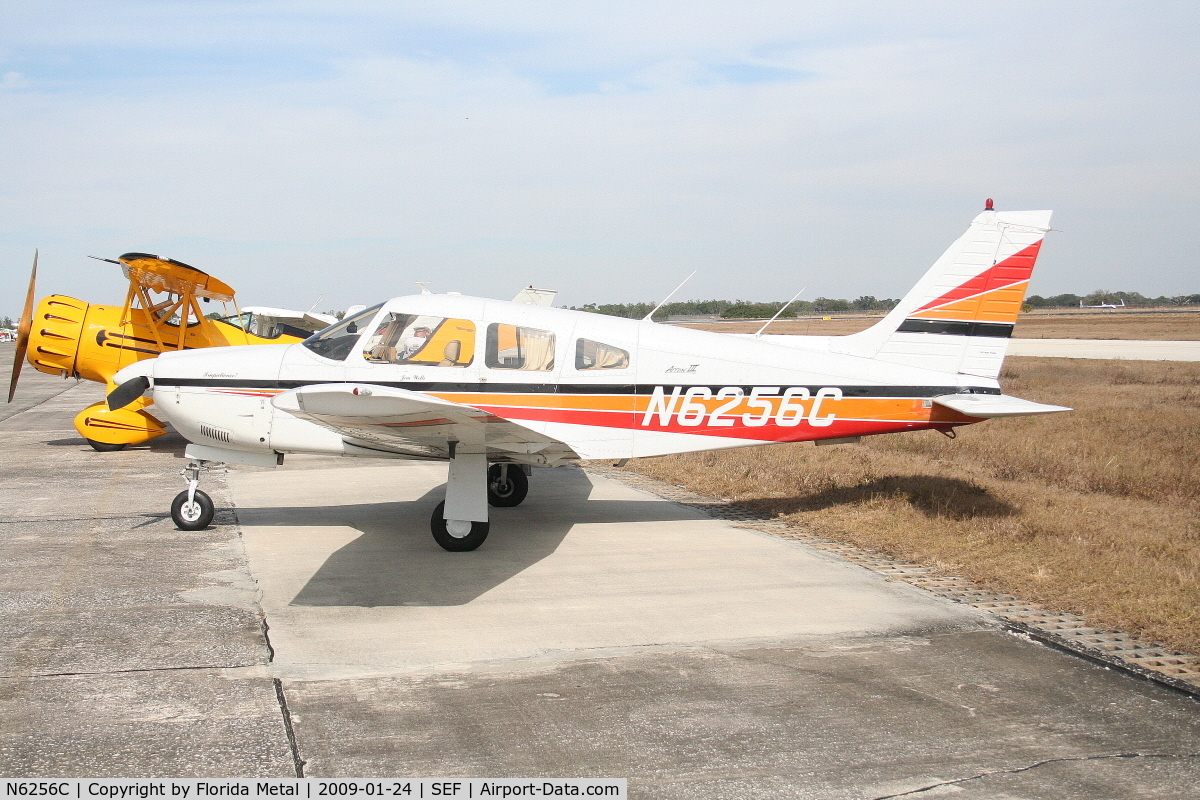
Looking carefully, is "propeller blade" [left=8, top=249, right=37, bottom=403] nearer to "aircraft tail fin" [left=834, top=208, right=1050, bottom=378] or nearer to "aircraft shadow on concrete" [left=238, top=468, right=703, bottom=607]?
"aircraft shadow on concrete" [left=238, top=468, right=703, bottom=607]

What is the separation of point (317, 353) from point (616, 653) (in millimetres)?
4116

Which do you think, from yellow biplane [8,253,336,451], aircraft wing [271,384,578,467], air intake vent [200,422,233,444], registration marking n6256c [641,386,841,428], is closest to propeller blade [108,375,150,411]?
air intake vent [200,422,233,444]

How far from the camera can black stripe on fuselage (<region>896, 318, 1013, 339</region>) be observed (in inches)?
327

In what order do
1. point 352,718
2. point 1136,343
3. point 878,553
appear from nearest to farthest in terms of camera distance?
point 352,718
point 878,553
point 1136,343

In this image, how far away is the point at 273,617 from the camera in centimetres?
574

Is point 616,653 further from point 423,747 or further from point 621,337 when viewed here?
point 621,337

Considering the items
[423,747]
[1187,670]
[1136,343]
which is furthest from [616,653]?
[1136,343]

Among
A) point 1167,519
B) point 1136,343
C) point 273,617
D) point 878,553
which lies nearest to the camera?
point 273,617

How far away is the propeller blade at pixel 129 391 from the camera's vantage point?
26.1 feet

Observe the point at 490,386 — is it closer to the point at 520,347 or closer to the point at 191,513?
the point at 520,347

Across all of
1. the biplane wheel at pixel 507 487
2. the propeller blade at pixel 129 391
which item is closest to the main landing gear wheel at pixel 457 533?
the biplane wheel at pixel 507 487

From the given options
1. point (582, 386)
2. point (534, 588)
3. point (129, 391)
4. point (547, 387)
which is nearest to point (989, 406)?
point (582, 386)

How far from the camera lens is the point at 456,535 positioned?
738 centimetres
